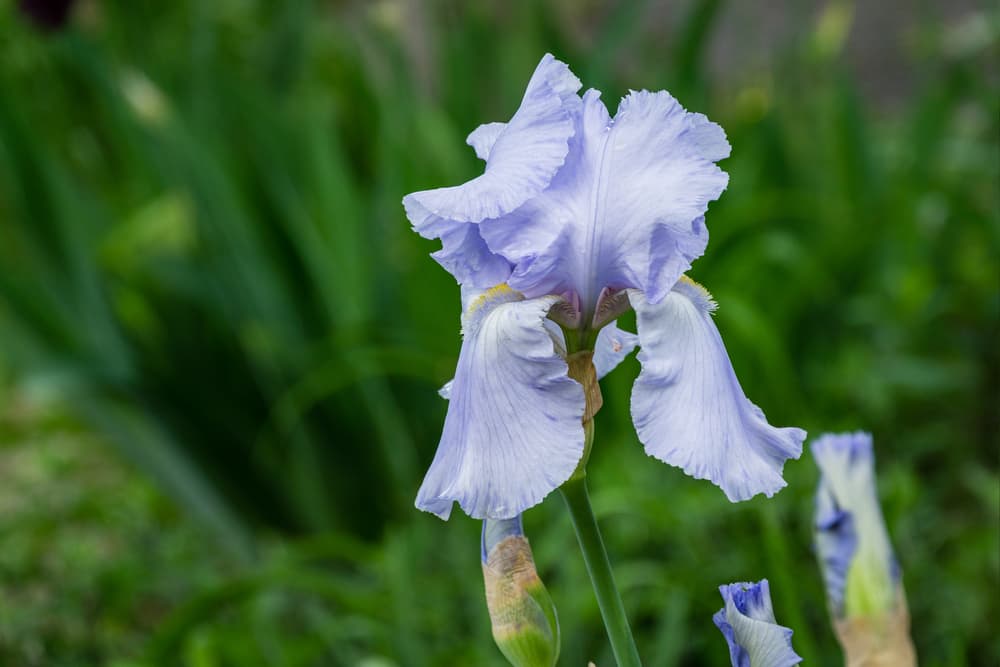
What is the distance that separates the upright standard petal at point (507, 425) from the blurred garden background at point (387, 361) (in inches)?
27.9

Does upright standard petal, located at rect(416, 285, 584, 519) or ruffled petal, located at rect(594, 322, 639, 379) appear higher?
ruffled petal, located at rect(594, 322, 639, 379)

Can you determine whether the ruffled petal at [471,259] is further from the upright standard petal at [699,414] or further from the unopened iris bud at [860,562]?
the unopened iris bud at [860,562]

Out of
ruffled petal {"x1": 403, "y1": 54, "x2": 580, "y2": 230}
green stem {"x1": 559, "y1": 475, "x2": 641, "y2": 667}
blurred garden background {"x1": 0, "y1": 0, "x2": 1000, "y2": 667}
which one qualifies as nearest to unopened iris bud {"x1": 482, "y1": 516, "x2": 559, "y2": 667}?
green stem {"x1": 559, "y1": 475, "x2": 641, "y2": 667}

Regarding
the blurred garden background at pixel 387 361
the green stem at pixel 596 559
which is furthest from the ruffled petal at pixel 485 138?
the blurred garden background at pixel 387 361

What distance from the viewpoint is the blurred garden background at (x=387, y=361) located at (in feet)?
4.01

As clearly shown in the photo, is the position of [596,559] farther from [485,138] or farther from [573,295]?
[485,138]

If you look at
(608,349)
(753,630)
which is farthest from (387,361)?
(753,630)

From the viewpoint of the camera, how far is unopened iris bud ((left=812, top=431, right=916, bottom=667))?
0.58m

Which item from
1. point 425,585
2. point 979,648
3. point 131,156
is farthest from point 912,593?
point 131,156

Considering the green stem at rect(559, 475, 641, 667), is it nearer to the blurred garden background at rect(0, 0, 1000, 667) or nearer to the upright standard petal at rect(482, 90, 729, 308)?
the upright standard petal at rect(482, 90, 729, 308)

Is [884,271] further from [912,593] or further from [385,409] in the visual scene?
[385,409]

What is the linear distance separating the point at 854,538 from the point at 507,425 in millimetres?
271

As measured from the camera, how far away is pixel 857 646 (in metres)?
0.58

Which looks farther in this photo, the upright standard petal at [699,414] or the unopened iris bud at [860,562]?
the unopened iris bud at [860,562]
